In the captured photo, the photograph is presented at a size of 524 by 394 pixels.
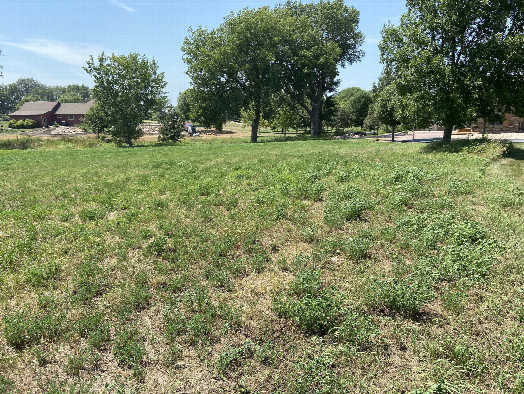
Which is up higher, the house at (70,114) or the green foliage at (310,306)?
the house at (70,114)

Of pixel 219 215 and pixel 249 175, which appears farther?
pixel 249 175

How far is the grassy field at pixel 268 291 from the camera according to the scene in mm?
4383

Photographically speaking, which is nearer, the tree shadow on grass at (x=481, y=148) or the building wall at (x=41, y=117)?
the tree shadow on grass at (x=481, y=148)

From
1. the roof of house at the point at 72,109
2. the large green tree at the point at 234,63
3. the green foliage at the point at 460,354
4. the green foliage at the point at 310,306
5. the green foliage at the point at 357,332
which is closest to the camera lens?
the green foliage at the point at 460,354

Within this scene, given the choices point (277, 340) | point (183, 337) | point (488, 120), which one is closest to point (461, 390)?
point (277, 340)

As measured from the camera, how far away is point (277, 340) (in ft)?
16.4

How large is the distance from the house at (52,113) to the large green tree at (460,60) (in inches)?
4001

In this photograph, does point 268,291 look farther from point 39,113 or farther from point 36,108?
point 36,108

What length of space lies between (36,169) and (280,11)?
46.6m

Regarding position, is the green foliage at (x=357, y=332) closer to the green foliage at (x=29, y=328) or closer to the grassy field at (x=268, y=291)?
the grassy field at (x=268, y=291)

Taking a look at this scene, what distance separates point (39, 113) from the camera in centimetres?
10006

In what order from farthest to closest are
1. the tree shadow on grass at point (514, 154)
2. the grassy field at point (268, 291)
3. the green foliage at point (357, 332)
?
the tree shadow on grass at point (514, 154) < the green foliage at point (357, 332) < the grassy field at point (268, 291)

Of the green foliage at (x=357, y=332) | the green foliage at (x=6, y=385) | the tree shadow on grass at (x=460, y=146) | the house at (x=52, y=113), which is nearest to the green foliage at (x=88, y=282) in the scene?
the green foliage at (x=6, y=385)

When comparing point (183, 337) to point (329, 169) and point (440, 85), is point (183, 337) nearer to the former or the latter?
point (329, 169)
